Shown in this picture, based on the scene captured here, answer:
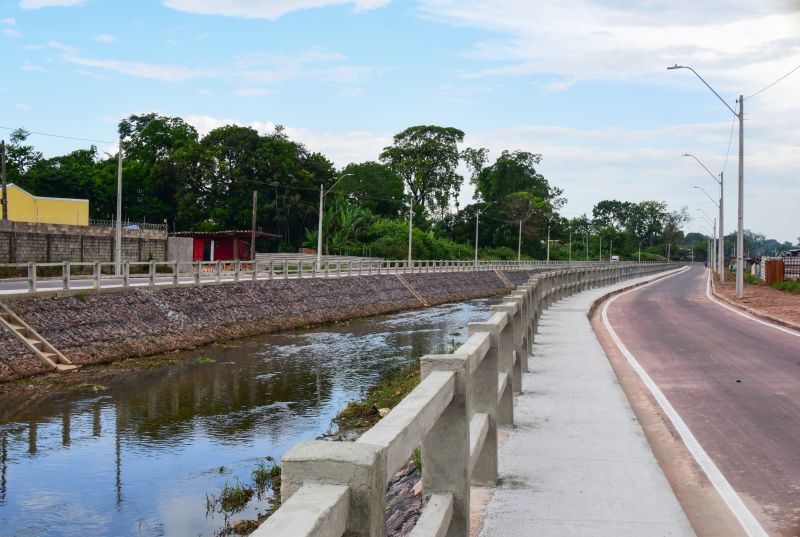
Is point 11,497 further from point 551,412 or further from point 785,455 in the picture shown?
point 785,455

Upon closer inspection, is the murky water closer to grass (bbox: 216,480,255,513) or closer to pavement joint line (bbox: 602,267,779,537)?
grass (bbox: 216,480,255,513)

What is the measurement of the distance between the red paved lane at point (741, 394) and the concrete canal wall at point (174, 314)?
45.9ft

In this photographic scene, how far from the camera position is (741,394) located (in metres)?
10.8

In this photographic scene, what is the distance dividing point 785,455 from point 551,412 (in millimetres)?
2204

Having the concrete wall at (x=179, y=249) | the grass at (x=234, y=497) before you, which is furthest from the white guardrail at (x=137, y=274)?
the grass at (x=234, y=497)

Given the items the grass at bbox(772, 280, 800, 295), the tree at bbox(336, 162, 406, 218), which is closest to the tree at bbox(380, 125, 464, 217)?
the tree at bbox(336, 162, 406, 218)

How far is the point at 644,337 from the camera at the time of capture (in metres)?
18.7

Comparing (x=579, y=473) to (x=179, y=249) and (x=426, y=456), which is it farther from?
(x=179, y=249)


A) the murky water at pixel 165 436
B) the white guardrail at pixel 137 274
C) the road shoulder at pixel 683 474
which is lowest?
the murky water at pixel 165 436

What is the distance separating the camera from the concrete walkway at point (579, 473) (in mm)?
5035

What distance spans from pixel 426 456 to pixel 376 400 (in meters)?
13.0

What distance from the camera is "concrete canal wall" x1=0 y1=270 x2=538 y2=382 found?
22094mm

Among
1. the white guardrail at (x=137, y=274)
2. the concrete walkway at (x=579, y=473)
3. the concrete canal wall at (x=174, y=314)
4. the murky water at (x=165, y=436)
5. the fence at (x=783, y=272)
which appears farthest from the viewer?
the fence at (x=783, y=272)

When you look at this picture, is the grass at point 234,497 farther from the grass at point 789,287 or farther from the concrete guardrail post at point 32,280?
the grass at point 789,287
